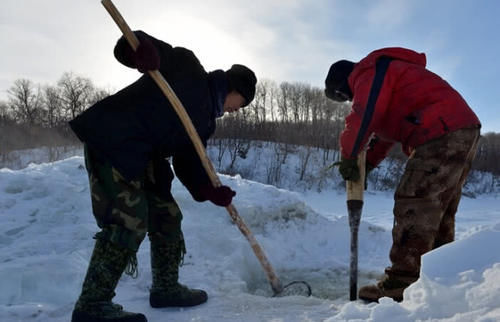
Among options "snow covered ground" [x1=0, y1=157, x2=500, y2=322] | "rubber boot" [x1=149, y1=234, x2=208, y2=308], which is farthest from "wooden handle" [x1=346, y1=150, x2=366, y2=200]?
"rubber boot" [x1=149, y1=234, x2=208, y2=308]

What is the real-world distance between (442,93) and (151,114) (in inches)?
71.8

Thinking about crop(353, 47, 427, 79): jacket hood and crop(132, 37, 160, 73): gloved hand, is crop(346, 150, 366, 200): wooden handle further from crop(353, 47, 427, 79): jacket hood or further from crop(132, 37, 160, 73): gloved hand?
crop(132, 37, 160, 73): gloved hand

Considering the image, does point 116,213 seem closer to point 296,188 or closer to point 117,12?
point 117,12

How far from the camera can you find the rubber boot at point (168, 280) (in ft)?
7.86

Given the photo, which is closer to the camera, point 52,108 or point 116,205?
point 116,205

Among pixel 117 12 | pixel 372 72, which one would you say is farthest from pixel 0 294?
pixel 372 72

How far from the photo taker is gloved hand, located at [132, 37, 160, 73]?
6.64ft

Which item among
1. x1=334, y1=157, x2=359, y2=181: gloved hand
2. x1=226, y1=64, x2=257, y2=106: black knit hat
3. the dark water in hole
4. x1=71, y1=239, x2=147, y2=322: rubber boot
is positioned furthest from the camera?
the dark water in hole

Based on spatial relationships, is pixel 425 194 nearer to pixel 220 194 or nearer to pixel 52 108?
pixel 220 194

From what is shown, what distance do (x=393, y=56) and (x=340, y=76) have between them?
39 cm

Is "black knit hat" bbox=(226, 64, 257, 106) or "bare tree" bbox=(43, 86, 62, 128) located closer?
"black knit hat" bbox=(226, 64, 257, 106)

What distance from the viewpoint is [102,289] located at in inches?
78.6

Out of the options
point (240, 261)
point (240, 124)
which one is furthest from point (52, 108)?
point (240, 261)

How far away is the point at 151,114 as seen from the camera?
83.1 inches
